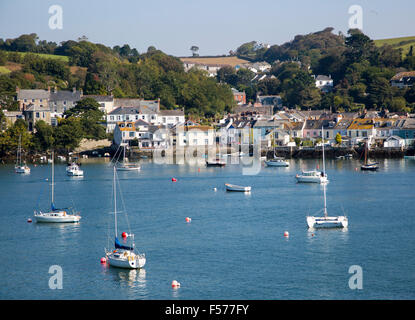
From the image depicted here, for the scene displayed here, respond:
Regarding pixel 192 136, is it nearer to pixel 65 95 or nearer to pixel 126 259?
pixel 65 95

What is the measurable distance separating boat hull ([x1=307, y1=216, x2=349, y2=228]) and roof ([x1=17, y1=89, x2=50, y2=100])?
74598mm

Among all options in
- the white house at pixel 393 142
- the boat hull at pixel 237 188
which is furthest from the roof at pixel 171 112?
the boat hull at pixel 237 188

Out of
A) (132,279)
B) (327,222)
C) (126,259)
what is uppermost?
(327,222)

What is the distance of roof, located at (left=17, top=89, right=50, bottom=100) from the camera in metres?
102

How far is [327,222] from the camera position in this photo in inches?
1443

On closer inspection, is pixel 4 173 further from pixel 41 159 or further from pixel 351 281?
pixel 351 281

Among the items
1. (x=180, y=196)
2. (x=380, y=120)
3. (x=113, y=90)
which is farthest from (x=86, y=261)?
(x=113, y=90)

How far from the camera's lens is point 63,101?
4114 inches

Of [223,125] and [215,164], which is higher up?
[223,125]

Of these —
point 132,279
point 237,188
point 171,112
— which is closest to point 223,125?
point 171,112

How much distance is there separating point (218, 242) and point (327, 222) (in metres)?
6.75

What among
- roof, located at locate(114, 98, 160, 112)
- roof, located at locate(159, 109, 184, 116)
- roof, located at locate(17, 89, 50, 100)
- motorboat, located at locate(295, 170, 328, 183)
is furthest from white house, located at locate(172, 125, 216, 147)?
motorboat, located at locate(295, 170, 328, 183)

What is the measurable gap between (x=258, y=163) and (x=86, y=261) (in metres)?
52.4
